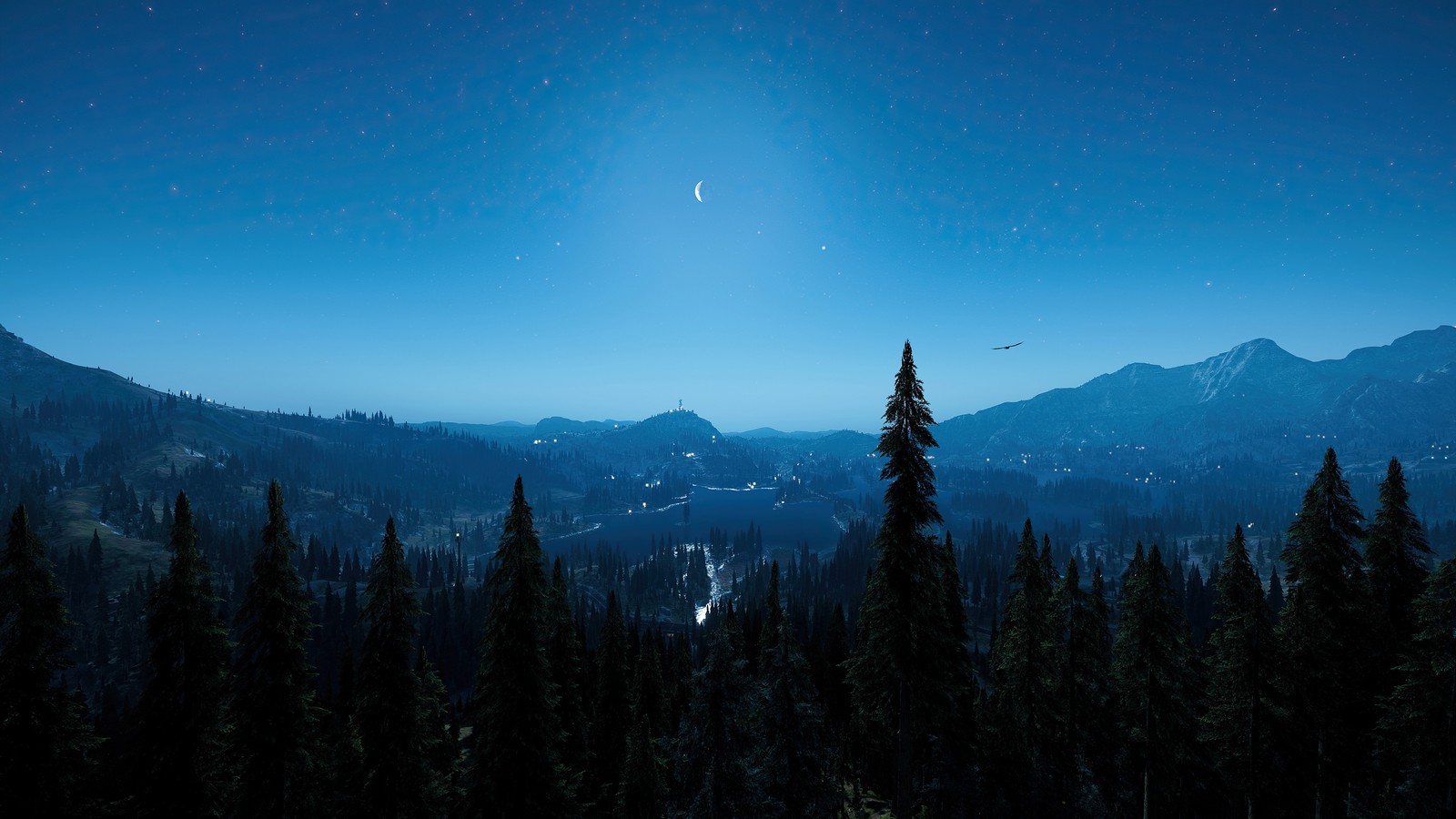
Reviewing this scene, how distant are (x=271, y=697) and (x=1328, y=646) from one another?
1896 inches

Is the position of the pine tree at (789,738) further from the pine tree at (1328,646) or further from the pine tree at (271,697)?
the pine tree at (1328,646)

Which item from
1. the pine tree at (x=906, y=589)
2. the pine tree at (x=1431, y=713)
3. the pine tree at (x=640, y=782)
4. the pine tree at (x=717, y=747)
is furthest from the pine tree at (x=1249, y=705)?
the pine tree at (x=640, y=782)

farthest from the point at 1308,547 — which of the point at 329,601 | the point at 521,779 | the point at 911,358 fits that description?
the point at 329,601

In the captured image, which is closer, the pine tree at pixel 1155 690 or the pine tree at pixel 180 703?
the pine tree at pixel 180 703

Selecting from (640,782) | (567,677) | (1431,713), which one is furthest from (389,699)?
(1431,713)

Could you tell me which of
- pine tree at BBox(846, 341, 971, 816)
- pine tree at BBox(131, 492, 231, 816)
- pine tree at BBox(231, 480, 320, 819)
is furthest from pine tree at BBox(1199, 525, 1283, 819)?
pine tree at BBox(131, 492, 231, 816)

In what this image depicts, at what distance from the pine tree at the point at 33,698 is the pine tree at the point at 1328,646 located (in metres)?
52.4

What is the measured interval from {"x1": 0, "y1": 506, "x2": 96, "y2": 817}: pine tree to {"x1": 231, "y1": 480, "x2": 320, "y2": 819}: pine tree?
5.32 meters

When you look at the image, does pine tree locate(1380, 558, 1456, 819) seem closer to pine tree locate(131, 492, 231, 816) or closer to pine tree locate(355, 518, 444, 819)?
pine tree locate(355, 518, 444, 819)

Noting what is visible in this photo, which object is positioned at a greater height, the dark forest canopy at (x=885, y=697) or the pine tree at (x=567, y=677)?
the dark forest canopy at (x=885, y=697)

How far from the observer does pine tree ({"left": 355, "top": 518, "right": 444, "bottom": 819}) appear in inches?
952

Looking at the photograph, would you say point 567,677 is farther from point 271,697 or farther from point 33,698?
point 33,698

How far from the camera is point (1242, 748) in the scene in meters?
29.5

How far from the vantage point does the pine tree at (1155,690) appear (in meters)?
31.5
